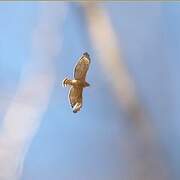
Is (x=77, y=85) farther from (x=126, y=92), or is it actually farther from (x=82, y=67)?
(x=126, y=92)

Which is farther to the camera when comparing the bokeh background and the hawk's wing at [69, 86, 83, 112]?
the bokeh background

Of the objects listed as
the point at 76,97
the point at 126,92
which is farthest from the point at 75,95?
the point at 126,92

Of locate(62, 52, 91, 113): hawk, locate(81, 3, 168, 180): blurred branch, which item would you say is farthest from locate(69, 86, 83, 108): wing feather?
locate(81, 3, 168, 180): blurred branch

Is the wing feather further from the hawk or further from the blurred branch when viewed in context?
the blurred branch

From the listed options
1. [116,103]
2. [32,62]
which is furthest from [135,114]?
[32,62]

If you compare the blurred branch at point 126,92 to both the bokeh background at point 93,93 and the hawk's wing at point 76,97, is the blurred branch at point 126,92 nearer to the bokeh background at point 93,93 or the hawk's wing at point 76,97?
the bokeh background at point 93,93
